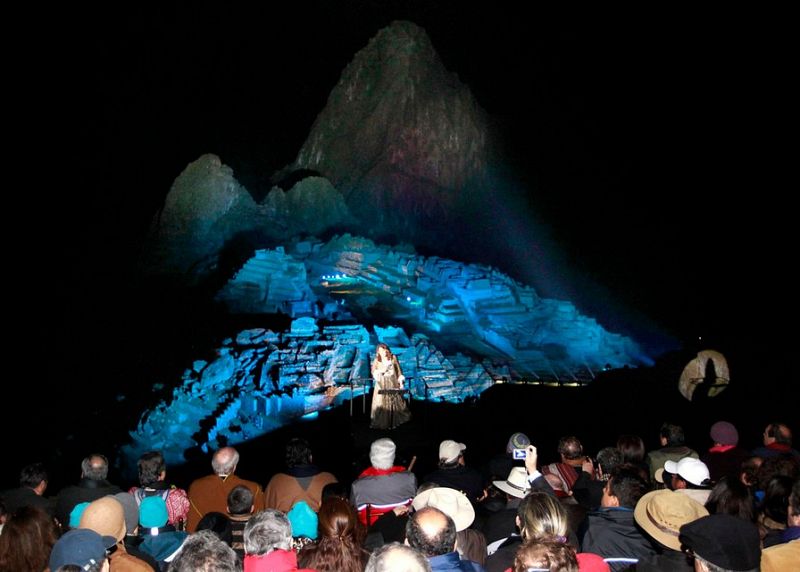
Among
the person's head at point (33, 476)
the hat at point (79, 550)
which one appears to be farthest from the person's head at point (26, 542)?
the person's head at point (33, 476)

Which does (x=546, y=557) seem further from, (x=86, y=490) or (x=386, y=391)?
(x=386, y=391)

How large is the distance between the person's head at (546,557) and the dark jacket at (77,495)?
2.80 meters

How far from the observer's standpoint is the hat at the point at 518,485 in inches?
148

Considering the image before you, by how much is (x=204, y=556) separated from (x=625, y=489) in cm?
211

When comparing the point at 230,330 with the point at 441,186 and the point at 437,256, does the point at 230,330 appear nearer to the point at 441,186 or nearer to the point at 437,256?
the point at 437,256

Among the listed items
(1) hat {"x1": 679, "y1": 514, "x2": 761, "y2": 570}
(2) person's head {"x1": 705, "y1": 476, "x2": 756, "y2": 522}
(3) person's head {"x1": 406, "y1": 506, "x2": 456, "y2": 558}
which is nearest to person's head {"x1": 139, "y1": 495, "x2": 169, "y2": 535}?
(3) person's head {"x1": 406, "y1": 506, "x2": 456, "y2": 558}

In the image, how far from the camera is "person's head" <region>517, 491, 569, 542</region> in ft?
8.96

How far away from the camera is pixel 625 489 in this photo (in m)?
3.37

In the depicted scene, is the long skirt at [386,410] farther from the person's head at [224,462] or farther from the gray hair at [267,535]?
the gray hair at [267,535]

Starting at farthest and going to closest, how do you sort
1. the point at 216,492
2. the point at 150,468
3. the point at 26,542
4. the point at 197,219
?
the point at 197,219 < the point at 216,492 < the point at 150,468 < the point at 26,542

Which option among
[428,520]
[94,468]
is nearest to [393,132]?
[94,468]

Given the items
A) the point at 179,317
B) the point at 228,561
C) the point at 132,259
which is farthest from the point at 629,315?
the point at 228,561

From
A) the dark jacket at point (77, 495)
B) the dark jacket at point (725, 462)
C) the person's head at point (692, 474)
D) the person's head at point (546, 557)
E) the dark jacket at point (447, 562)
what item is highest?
the person's head at point (546, 557)

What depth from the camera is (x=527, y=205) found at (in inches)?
608
